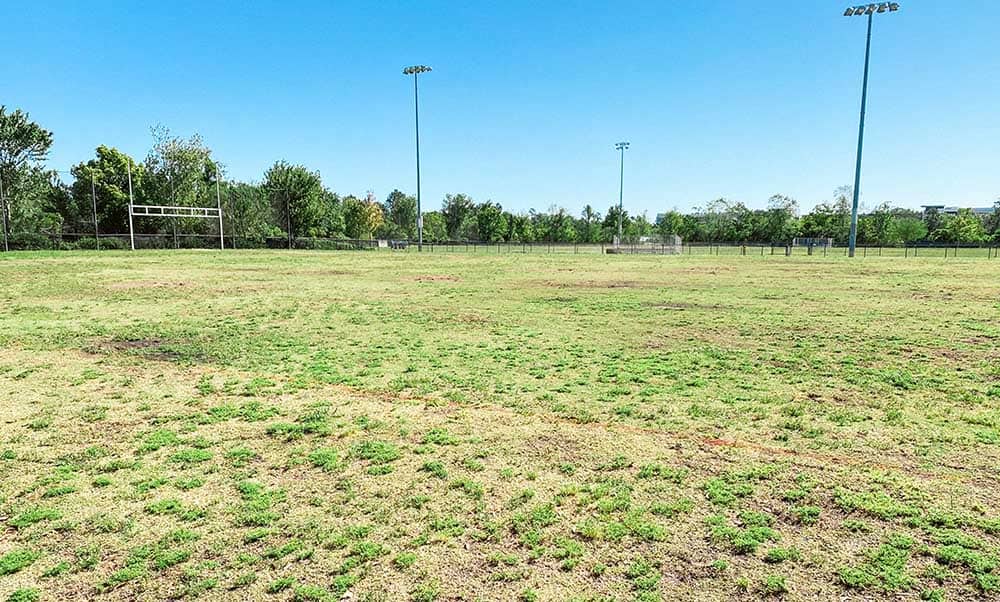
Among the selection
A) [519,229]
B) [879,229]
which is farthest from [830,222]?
[519,229]

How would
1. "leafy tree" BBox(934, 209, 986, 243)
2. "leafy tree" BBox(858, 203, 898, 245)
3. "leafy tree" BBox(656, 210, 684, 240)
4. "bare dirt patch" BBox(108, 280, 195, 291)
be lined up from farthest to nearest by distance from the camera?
"leafy tree" BBox(656, 210, 684, 240) → "leafy tree" BBox(858, 203, 898, 245) → "leafy tree" BBox(934, 209, 986, 243) → "bare dirt patch" BBox(108, 280, 195, 291)

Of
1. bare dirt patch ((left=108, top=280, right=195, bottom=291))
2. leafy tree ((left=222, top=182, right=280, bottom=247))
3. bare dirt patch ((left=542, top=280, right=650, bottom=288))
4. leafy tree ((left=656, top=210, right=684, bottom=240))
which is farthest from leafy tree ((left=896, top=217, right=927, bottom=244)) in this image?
bare dirt patch ((left=108, top=280, right=195, bottom=291))

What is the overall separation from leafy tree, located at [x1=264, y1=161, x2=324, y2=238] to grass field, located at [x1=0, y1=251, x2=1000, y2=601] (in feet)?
160

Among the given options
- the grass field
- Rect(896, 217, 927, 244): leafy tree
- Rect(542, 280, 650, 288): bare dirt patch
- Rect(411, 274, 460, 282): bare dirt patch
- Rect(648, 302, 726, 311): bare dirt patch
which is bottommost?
the grass field

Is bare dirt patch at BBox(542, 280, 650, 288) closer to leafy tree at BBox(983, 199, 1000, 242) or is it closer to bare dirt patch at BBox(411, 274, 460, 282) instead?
bare dirt patch at BBox(411, 274, 460, 282)

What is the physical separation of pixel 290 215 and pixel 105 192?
14.8 metres

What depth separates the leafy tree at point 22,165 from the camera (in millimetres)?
38375

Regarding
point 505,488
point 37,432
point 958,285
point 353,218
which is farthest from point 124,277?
point 353,218

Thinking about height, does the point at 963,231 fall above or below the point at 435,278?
above

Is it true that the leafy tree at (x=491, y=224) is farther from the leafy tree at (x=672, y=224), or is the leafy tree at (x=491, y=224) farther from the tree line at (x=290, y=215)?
the leafy tree at (x=672, y=224)

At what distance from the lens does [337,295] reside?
14.6 meters

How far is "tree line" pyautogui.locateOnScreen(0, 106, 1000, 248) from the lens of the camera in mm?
40688

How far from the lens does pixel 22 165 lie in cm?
4081

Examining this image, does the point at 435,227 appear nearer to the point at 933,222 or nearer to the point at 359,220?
the point at 359,220
